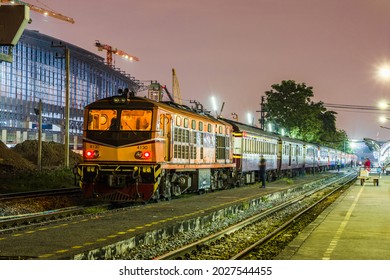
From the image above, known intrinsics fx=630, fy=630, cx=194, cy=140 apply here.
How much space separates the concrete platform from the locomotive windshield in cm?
673

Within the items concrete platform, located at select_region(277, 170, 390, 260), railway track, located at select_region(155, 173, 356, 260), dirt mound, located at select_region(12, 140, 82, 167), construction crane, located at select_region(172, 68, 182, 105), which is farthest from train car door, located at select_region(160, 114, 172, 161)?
construction crane, located at select_region(172, 68, 182, 105)

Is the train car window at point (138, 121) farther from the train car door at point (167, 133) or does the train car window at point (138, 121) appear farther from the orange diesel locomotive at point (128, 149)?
the train car door at point (167, 133)

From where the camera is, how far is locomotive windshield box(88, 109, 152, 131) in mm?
21375

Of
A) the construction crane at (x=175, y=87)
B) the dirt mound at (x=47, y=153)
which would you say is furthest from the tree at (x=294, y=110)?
the dirt mound at (x=47, y=153)

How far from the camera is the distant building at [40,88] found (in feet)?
354

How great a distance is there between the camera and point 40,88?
388ft

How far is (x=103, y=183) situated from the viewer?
21.2 m

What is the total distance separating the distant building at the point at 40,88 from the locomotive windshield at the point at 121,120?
7661 centimetres

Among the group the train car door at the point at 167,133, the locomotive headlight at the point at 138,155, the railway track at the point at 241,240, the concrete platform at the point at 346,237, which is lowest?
the railway track at the point at 241,240

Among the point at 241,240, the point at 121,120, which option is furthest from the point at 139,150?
the point at 241,240

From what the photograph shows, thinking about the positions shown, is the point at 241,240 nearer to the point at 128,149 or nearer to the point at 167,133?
the point at 128,149

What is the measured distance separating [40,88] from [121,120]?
330 ft

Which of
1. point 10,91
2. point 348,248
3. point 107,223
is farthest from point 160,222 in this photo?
point 10,91
